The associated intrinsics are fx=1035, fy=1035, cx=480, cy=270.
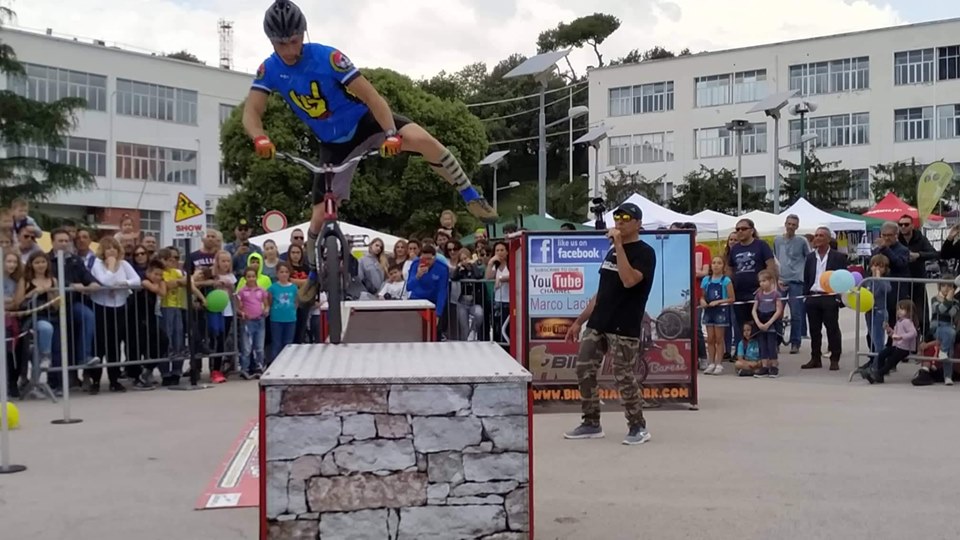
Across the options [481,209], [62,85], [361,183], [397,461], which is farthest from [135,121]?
[397,461]

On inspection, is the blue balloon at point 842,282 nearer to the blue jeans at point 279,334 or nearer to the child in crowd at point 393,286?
the child in crowd at point 393,286

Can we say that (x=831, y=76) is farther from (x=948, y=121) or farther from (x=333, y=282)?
(x=333, y=282)

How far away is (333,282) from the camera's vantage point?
26.7 feet

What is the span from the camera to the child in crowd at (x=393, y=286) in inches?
575

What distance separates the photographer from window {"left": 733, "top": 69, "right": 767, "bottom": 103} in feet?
188

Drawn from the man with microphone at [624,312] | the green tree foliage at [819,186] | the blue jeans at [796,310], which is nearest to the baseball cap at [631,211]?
the man with microphone at [624,312]

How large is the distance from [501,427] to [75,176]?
30.4 meters

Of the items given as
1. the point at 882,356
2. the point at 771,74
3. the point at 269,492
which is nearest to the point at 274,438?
the point at 269,492

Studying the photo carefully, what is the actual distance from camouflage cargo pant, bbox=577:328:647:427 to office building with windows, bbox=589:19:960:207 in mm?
46812

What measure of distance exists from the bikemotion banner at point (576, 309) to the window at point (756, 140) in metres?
50.4

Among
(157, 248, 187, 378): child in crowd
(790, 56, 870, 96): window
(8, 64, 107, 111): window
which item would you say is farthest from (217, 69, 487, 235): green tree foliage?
(157, 248, 187, 378): child in crowd

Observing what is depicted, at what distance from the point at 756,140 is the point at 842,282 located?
47918mm

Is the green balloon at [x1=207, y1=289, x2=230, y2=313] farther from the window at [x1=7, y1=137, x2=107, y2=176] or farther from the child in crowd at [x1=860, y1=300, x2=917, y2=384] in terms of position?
the window at [x1=7, y1=137, x2=107, y2=176]

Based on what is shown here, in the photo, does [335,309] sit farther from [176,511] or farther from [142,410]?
[142,410]
